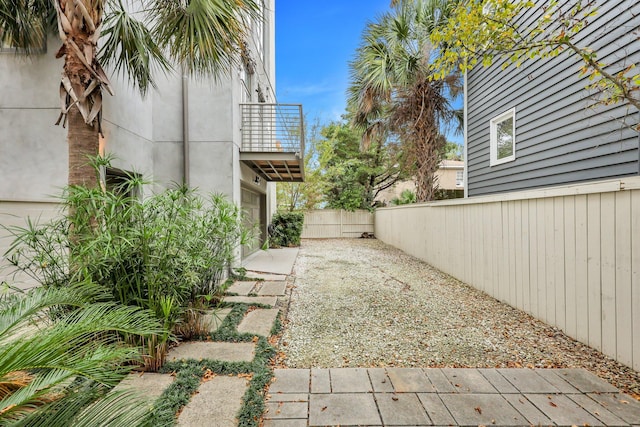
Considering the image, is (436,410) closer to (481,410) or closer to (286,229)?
(481,410)

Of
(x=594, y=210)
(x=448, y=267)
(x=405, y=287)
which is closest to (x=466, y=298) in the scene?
(x=405, y=287)

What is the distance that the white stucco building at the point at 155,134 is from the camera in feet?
13.8

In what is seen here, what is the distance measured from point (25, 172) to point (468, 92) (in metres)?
9.71

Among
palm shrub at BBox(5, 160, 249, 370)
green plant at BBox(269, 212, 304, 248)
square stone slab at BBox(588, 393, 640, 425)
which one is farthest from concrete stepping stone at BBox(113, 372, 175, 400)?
green plant at BBox(269, 212, 304, 248)

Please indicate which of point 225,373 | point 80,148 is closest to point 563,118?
point 225,373

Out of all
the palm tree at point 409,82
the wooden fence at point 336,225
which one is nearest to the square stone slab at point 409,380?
the palm tree at point 409,82

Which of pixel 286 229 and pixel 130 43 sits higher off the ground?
pixel 130 43

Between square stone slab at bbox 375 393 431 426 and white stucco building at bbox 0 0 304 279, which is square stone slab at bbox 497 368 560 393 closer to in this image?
square stone slab at bbox 375 393 431 426

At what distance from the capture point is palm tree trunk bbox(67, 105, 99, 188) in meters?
2.87

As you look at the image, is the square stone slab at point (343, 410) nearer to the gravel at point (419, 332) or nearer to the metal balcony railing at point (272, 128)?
the gravel at point (419, 332)

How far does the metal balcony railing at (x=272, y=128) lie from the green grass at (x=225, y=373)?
4.39 meters

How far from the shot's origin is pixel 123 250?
2465mm

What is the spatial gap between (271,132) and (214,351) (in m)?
5.12

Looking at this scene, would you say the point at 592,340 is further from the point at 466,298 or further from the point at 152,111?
the point at 152,111
